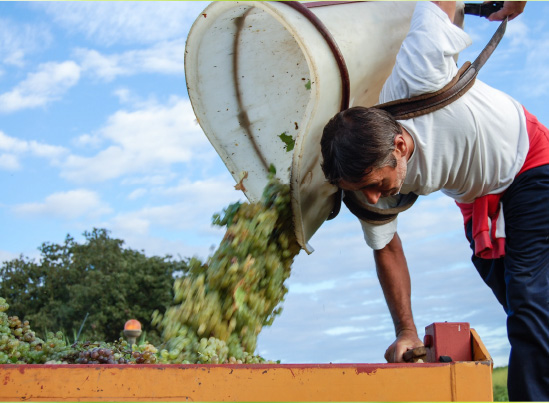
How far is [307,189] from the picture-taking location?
2.95 metres

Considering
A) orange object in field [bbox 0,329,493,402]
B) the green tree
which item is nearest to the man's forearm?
orange object in field [bbox 0,329,493,402]

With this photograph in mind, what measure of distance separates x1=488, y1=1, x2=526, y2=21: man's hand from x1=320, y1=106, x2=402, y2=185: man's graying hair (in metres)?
1.03

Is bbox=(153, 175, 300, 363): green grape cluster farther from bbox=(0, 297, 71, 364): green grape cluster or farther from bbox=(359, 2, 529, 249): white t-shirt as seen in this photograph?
bbox=(359, 2, 529, 249): white t-shirt

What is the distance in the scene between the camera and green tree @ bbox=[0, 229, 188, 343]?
11.2 metres

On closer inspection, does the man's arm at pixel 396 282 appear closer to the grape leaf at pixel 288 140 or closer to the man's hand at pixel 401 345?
the man's hand at pixel 401 345

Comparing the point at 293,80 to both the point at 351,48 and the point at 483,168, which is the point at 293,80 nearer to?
the point at 351,48

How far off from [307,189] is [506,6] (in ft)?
4.61

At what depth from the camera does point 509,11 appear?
3162mm

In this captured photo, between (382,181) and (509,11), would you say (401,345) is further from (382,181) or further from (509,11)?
(509,11)

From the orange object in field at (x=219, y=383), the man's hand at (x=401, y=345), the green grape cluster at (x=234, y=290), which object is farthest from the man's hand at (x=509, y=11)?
the orange object in field at (x=219, y=383)

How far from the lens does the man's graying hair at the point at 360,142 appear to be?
2.54m

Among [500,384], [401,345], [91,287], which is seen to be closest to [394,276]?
[401,345]

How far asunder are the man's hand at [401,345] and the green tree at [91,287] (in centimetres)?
830

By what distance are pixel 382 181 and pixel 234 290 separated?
783mm
